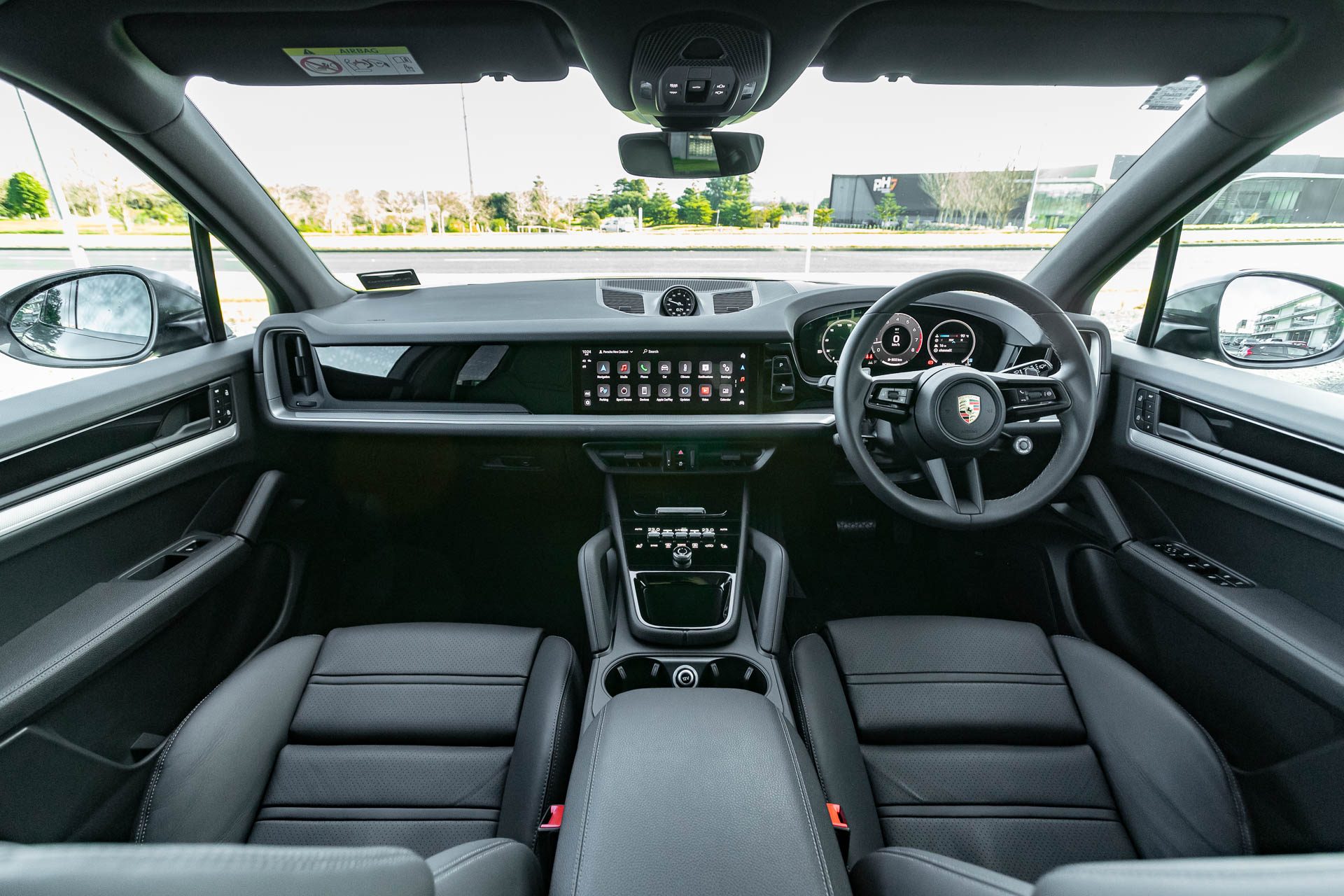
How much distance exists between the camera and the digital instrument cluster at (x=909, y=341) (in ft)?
7.41

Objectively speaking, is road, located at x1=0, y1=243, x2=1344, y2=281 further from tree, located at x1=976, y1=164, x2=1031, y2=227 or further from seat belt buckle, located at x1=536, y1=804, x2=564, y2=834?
seat belt buckle, located at x1=536, y1=804, x2=564, y2=834

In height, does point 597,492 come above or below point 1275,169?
below

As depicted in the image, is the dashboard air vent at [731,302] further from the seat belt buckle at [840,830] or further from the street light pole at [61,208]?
the street light pole at [61,208]

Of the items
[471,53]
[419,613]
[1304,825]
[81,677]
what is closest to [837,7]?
[471,53]

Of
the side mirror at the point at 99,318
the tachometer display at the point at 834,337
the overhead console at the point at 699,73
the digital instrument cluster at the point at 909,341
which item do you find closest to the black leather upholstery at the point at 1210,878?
the overhead console at the point at 699,73

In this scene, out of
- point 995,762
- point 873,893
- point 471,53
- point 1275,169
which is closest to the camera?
point 873,893

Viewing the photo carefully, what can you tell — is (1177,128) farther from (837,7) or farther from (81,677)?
(81,677)

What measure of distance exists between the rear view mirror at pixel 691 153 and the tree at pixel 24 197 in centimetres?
A: 155

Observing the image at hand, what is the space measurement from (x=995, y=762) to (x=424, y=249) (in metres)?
2.50

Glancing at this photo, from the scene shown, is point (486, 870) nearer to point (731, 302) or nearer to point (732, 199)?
point (731, 302)

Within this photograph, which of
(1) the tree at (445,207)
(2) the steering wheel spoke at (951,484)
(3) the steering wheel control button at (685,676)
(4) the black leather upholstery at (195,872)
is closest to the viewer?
(4) the black leather upholstery at (195,872)

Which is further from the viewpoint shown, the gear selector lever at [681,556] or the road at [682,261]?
the gear selector lever at [681,556]

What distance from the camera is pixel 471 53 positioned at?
1787 millimetres

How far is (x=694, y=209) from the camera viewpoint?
247cm
